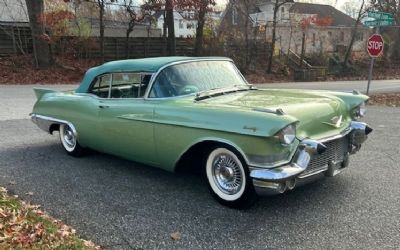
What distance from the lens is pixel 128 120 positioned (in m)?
5.06

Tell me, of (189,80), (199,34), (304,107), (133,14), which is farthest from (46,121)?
(199,34)

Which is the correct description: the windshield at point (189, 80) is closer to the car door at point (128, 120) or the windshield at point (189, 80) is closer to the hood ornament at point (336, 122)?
the car door at point (128, 120)

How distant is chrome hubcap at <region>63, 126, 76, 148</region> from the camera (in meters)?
6.27

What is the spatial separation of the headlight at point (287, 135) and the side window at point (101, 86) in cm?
275

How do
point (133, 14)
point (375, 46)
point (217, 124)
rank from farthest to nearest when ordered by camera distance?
point (133, 14), point (375, 46), point (217, 124)

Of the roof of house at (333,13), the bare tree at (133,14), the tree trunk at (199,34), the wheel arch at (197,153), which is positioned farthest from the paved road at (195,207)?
the roof of house at (333,13)

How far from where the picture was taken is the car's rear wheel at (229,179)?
4077 mm

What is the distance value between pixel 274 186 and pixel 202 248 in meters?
0.84

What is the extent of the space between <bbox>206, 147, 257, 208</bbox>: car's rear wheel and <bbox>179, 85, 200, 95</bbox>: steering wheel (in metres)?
0.85

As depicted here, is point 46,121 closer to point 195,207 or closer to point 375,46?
point 195,207

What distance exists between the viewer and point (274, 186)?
149 inches

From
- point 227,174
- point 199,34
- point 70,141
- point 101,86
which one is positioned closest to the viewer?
point 227,174

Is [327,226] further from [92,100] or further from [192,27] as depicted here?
[192,27]

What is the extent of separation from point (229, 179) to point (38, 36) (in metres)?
18.4
